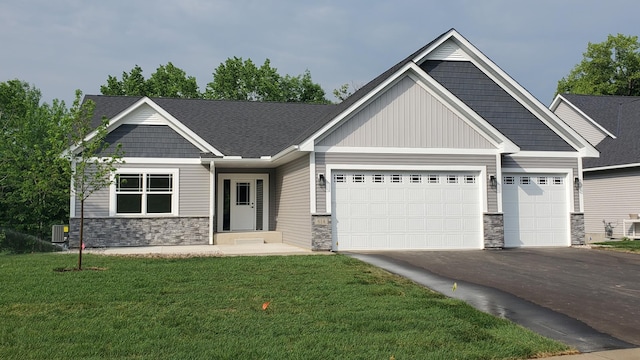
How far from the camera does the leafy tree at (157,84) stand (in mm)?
36562

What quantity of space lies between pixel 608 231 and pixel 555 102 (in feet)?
29.7

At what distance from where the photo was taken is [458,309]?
7.05 metres

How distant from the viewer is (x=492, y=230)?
1538 centimetres

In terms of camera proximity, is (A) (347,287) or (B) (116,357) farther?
(A) (347,287)

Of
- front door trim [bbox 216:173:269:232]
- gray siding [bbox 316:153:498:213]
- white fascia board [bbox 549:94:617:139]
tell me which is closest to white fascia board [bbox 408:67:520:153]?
gray siding [bbox 316:153:498:213]

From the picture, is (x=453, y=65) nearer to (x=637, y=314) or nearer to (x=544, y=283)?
(x=544, y=283)

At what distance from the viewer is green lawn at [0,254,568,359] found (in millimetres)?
5215

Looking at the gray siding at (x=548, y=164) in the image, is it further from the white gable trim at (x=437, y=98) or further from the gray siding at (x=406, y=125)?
the gray siding at (x=406, y=125)

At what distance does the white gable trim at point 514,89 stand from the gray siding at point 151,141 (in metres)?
8.36

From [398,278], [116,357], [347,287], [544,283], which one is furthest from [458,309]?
[116,357]

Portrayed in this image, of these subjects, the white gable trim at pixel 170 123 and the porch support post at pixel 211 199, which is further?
the porch support post at pixel 211 199

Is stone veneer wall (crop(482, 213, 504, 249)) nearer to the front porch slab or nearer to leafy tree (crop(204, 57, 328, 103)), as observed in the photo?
the front porch slab

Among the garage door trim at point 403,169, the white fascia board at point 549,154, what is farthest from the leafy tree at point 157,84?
the white fascia board at point 549,154

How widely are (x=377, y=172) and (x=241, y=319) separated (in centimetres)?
943
